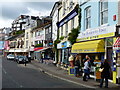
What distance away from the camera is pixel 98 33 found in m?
15.5

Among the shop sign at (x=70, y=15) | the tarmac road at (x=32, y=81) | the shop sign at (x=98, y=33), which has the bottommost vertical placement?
the tarmac road at (x=32, y=81)

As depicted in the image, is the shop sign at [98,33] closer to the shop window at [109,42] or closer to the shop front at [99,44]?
the shop front at [99,44]

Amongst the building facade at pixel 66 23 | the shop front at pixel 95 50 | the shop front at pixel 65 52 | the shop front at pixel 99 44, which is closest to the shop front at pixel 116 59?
the shop front at pixel 99 44

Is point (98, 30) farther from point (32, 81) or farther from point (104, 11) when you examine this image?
point (32, 81)

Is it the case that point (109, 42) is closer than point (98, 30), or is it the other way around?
point (109, 42)

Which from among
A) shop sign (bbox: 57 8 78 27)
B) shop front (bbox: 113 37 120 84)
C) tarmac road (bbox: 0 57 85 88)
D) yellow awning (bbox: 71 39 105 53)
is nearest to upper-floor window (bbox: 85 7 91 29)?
yellow awning (bbox: 71 39 105 53)

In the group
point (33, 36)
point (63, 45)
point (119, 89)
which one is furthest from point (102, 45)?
point (33, 36)

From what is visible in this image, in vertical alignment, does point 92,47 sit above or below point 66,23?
below

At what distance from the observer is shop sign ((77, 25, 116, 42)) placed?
13774mm

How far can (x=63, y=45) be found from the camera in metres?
24.5

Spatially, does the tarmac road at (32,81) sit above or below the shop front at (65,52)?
below

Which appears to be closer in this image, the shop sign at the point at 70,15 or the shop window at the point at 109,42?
the shop window at the point at 109,42

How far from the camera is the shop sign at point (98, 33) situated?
1377cm

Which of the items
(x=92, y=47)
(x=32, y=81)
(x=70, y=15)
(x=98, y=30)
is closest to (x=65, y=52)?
(x=70, y=15)
